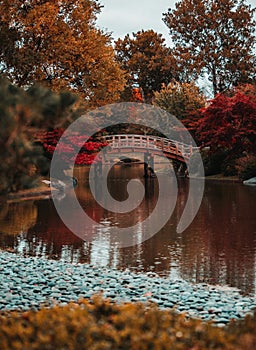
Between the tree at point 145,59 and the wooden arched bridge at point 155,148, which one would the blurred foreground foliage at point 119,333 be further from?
the tree at point 145,59

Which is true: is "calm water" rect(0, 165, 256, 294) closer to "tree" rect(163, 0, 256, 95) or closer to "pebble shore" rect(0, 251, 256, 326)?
"pebble shore" rect(0, 251, 256, 326)

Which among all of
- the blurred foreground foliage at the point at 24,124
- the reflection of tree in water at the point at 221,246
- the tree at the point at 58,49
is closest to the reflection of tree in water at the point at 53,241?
the reflection of tree in water at the point at 221,246

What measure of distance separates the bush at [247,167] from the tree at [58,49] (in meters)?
7.32

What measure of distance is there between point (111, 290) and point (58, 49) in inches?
723

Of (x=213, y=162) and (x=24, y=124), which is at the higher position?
(x=213, y=162)

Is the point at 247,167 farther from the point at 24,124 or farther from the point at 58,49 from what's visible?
the point at 24,124

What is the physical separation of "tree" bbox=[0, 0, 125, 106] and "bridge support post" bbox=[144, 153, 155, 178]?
559cm

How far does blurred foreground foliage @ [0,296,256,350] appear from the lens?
3.38 metres

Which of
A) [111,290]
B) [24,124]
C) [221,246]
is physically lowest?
[111,290]

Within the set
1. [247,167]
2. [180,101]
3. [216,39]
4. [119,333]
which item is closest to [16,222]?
[119,333]

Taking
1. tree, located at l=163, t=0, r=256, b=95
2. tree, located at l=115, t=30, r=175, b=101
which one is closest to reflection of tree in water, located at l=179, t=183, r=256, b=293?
tree, located at l=163, t=0, r=256, b=95

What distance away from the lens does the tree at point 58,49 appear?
76.4ft

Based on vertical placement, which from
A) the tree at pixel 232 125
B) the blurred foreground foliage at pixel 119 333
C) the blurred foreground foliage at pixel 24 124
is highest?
the tree at pixel 232 125

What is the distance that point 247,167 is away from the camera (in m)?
26.6
